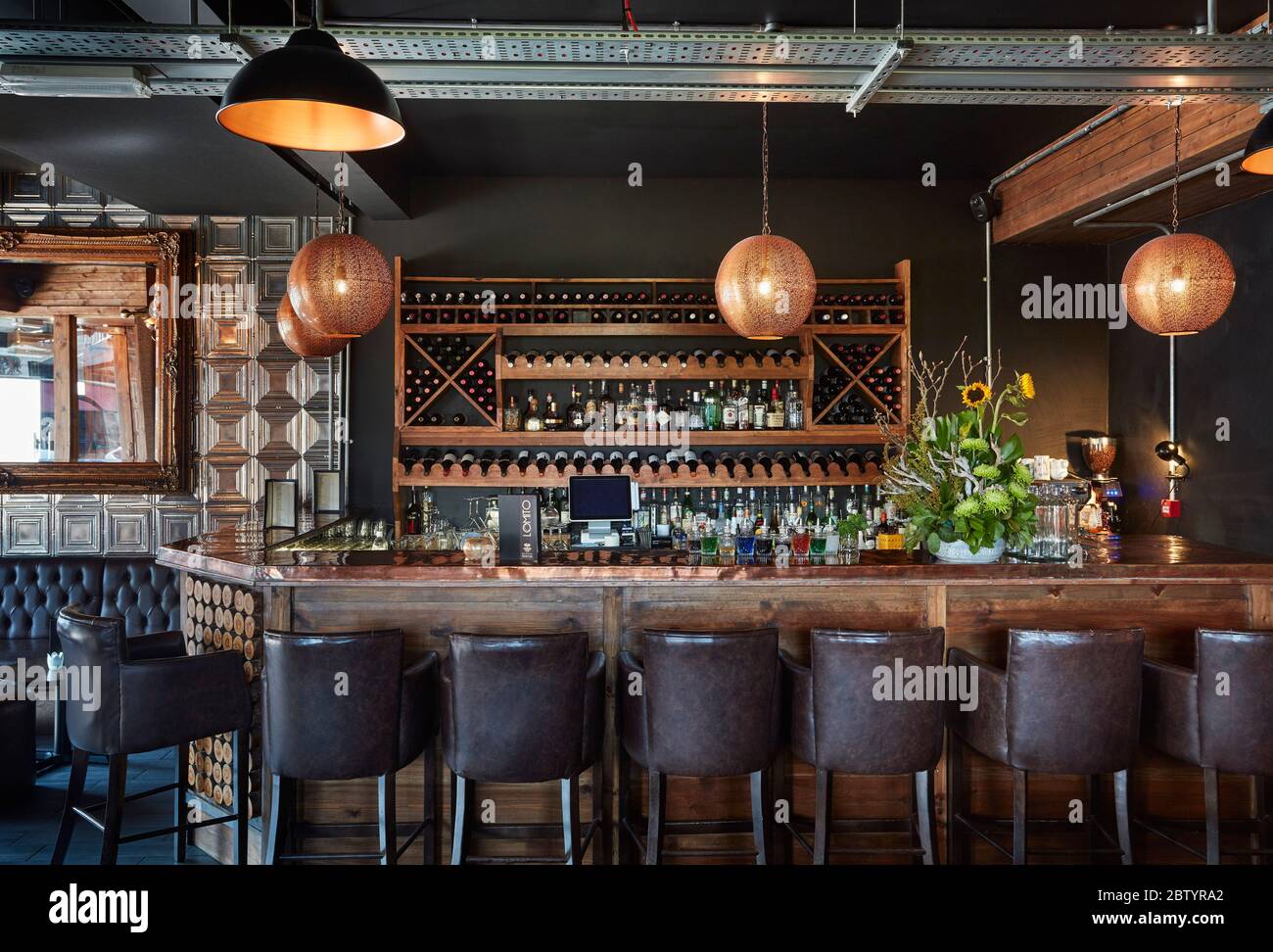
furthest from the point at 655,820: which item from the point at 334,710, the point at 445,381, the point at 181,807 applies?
the point at 445,381

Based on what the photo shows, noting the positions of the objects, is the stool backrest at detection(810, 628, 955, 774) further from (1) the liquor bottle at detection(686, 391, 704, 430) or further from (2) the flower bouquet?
(1) the liquor bottle at detection(686, 391, 704, 430)

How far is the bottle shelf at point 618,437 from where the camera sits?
5023 mm

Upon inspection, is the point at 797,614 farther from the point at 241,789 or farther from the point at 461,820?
the point at 241,789

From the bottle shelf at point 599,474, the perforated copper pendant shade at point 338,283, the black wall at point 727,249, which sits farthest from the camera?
the black wall at point 727,249

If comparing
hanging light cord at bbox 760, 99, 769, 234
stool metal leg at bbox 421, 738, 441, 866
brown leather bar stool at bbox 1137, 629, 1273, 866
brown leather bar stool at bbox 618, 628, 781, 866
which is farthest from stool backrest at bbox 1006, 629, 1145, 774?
hanging light cord at bbox 760, 99, 769, 234

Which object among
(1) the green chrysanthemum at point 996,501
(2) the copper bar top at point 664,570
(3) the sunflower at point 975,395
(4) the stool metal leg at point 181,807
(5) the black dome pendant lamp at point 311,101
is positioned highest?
(5) the black dome pendant lamp at point 311,101

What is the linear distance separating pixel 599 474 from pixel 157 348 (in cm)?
302

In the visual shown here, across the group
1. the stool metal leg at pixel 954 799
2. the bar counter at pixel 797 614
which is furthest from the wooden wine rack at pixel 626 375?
the stool metal leg at pixel 954 799

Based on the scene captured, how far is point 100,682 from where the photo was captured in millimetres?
2580

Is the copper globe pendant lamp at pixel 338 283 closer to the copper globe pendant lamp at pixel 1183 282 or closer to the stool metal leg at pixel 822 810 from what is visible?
the stool metal leg at pixel 822 810

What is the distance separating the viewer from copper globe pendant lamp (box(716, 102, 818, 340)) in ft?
9.75

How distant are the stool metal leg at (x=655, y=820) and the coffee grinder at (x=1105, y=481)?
3.51m
